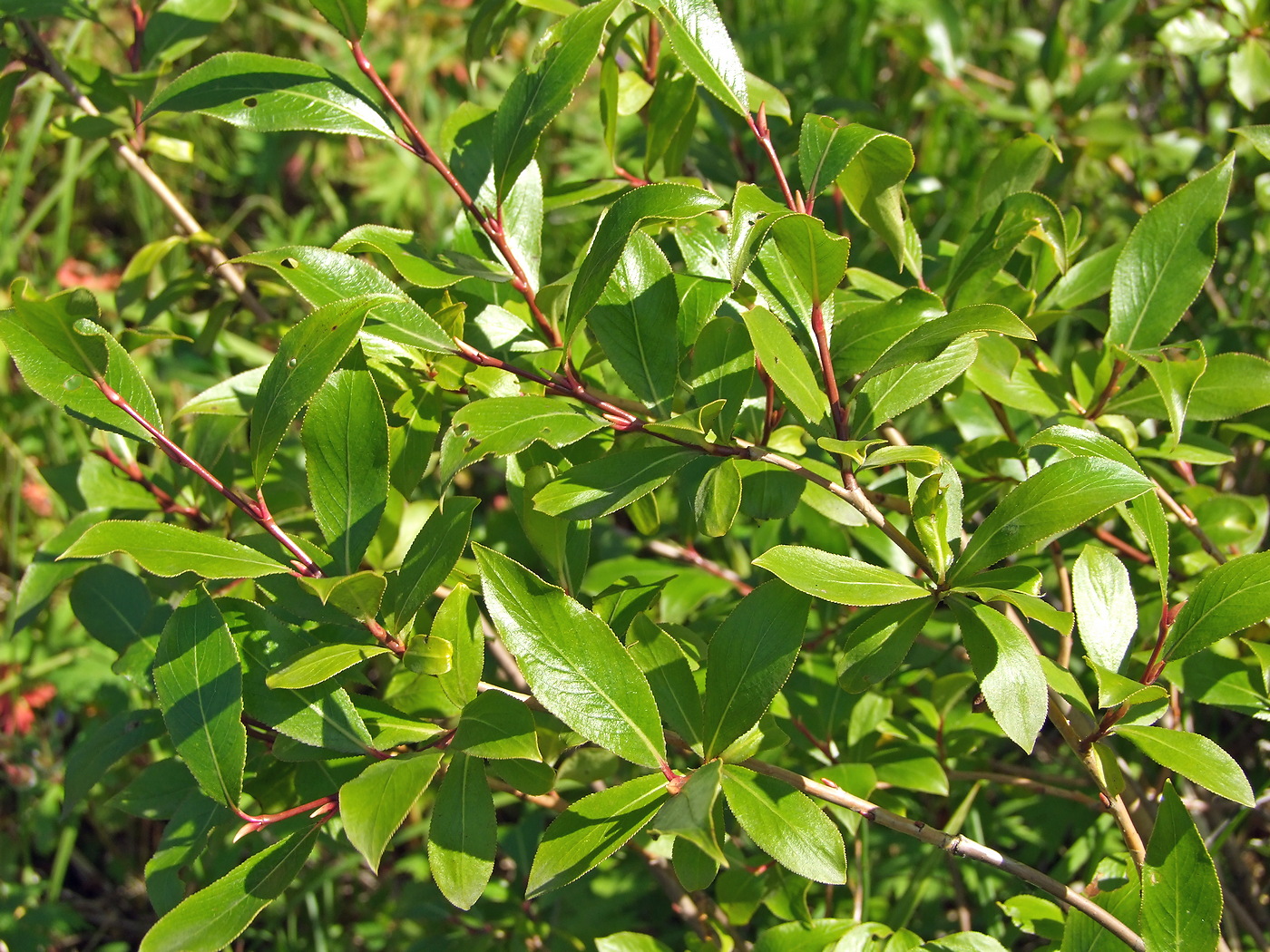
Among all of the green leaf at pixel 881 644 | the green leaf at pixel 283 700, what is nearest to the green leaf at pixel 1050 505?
the green leaf at pixel 881 644

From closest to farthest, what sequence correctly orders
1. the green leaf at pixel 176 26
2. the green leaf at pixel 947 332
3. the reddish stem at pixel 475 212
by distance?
1. the green leaf at pixel 947 332
2. the reddish stem at pixel 475 212
3. the green leaf at pixel 176 26

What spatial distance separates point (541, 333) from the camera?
1.01m

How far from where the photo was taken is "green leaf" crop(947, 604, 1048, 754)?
2.51 ft

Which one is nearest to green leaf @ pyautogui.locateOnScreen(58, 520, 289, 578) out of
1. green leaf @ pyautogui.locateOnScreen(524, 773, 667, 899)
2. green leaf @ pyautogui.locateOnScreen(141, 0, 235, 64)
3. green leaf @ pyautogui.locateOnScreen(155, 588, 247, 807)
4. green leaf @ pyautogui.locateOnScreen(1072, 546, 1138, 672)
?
green leaf @ pyautogui.locateOnScreen(155, 588, 247, 807)

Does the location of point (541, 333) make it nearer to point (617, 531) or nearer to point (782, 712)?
point (782, 712)

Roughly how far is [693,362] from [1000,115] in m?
1.15

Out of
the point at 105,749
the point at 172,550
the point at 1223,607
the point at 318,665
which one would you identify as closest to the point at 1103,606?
the point at 1223,607

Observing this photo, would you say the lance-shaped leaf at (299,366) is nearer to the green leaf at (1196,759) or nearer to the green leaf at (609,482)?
the green leaf at (609,482)

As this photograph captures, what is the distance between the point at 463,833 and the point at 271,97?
67 cm

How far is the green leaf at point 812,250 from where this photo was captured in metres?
0.78

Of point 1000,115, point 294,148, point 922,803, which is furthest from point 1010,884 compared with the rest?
point 294,148

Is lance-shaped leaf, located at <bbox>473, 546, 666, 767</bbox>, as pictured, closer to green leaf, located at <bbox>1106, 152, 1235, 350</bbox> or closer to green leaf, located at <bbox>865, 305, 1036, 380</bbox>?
green leaf, located at <bbox>865, 305, 1036, 380</bbox>

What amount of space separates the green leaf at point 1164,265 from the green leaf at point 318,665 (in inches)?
29.7

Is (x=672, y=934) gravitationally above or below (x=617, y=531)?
below
